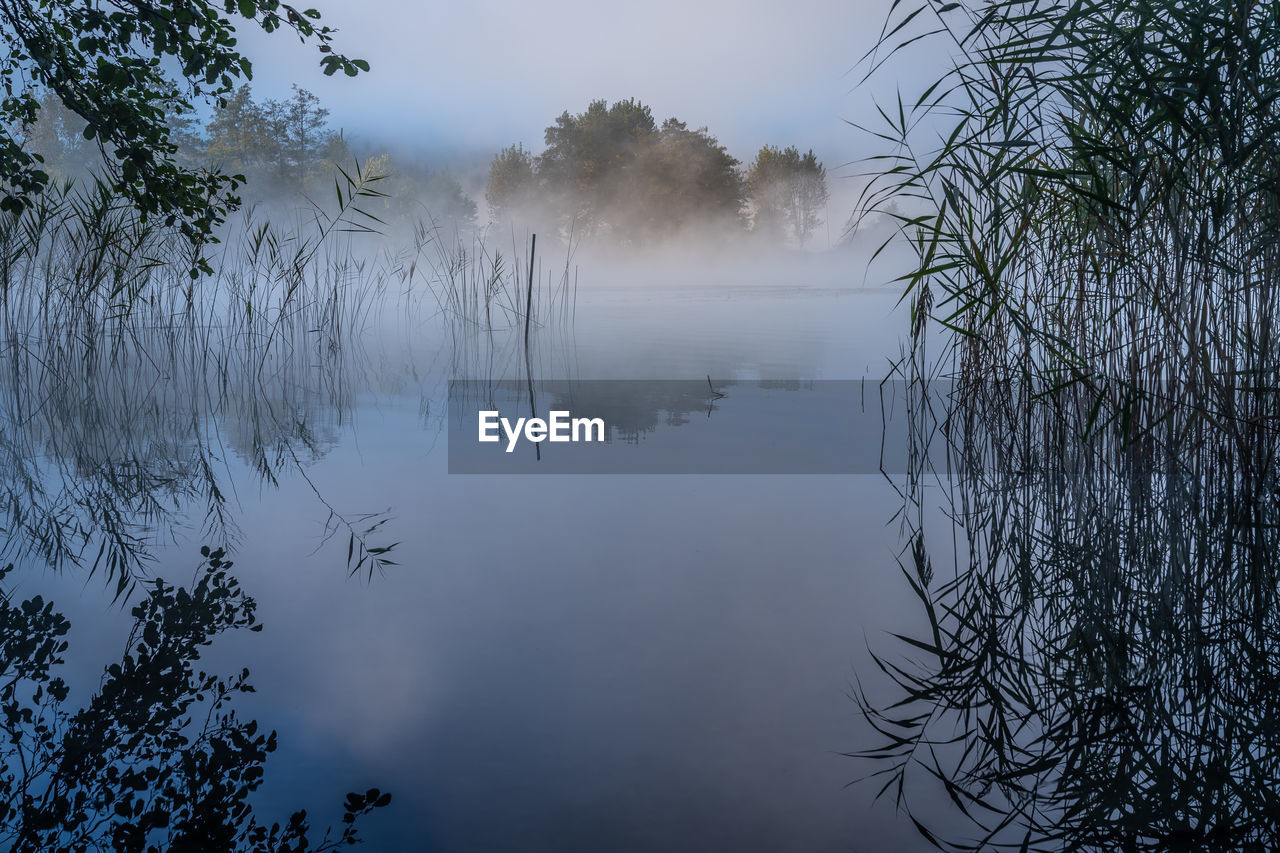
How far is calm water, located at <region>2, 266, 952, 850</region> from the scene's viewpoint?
1.06m

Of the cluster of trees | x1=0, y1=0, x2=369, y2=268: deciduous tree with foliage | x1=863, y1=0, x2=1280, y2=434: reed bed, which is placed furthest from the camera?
the cluster of trees

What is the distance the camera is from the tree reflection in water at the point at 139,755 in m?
1.00

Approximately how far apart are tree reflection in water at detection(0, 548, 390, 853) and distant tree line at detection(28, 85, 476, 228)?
21201mm

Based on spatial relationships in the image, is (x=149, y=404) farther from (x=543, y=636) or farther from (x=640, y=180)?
(x=640, y=180)

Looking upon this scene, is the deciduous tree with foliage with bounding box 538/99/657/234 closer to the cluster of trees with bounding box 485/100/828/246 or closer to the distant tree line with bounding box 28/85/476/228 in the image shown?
the cluster of trees with bounding box 485/100/828/246

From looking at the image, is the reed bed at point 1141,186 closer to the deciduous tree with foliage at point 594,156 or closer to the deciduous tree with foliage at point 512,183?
the deciduous tree with foliage at point 594,156

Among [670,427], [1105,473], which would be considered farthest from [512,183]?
[1105,473]

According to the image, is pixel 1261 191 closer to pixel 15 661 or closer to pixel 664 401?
pixel 664 401

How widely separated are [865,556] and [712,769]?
38.9 inches

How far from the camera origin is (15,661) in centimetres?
142

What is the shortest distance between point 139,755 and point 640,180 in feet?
77.5

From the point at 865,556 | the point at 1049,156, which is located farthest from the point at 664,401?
the point at 865,556

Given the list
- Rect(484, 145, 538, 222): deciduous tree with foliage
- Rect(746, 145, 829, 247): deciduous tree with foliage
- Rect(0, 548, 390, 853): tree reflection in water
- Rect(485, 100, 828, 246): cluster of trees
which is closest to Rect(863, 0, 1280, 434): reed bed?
Rect(0, 548, 390, 853): tree reflection in water

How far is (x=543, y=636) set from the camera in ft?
4.99
